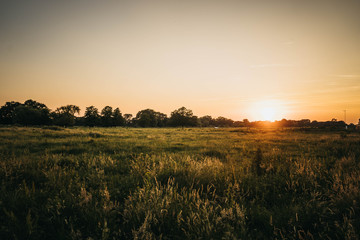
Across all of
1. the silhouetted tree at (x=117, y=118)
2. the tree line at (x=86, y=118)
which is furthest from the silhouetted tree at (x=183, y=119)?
the silhouetted tree at (x=117, y=118)

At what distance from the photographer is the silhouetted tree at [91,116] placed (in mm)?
94562

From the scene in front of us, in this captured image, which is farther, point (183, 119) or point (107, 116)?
point (183, 119)

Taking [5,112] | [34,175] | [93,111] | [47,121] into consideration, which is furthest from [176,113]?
[34,175]

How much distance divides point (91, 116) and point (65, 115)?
57.9ft

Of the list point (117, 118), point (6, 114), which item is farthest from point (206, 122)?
point (6, 114)

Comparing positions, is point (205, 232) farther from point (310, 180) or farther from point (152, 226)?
point (310, 180)

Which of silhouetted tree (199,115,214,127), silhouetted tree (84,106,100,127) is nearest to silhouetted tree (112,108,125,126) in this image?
silhouetted tree (84,106,100,127)

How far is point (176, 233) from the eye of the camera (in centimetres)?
255

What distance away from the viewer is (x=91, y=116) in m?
94.7

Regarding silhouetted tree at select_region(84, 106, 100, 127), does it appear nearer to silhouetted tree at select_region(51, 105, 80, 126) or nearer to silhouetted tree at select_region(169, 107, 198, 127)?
silhouetted tree at select_region(51, 105, 80, 126)

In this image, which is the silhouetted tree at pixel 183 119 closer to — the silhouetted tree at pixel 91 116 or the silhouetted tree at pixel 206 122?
the silhouetted tree at pixel 206 122

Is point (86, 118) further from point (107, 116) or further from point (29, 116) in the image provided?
point (29, 116)

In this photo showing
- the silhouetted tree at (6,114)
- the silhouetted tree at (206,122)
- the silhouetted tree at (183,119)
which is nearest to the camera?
the silhouetted tree at (6,114)

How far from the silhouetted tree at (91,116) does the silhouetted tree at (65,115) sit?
18.7 ft
